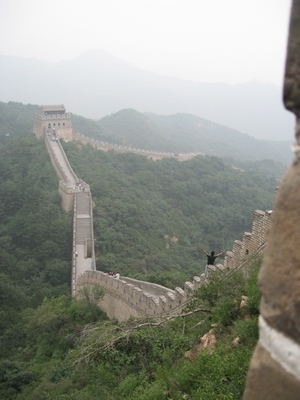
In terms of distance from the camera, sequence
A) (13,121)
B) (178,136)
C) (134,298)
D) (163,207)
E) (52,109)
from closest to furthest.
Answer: (134,298), (163,207), (52,109), (13,121), (178,136)


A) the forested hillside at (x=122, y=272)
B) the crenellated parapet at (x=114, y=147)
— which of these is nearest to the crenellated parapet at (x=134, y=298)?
the forested hillside at (x=122, y=272)

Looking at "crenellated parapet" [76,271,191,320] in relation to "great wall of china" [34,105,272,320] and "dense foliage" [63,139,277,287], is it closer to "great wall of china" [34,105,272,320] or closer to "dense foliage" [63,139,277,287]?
"great wall of china" [34,105,272,320]

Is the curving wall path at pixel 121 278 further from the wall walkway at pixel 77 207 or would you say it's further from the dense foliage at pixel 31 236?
the dense foliage at pixel 31 236

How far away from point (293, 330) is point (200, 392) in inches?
131

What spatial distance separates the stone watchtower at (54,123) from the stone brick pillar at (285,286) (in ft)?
125

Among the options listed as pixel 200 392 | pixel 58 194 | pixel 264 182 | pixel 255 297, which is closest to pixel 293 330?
pixel 200 392

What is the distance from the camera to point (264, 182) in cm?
4516

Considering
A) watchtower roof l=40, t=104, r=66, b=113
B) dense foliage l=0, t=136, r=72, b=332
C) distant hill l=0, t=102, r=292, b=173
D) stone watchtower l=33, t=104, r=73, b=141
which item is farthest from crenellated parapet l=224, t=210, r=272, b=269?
distant hill l=0, t=102, r=292, b=173

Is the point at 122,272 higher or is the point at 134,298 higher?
the point at 134,298

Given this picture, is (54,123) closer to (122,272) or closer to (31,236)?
(31,236)

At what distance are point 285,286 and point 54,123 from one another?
127 ft

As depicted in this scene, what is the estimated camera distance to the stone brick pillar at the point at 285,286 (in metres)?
1.71

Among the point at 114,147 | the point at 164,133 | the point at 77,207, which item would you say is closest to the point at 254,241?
the point at 77,207

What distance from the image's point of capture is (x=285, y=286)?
1796 mm
